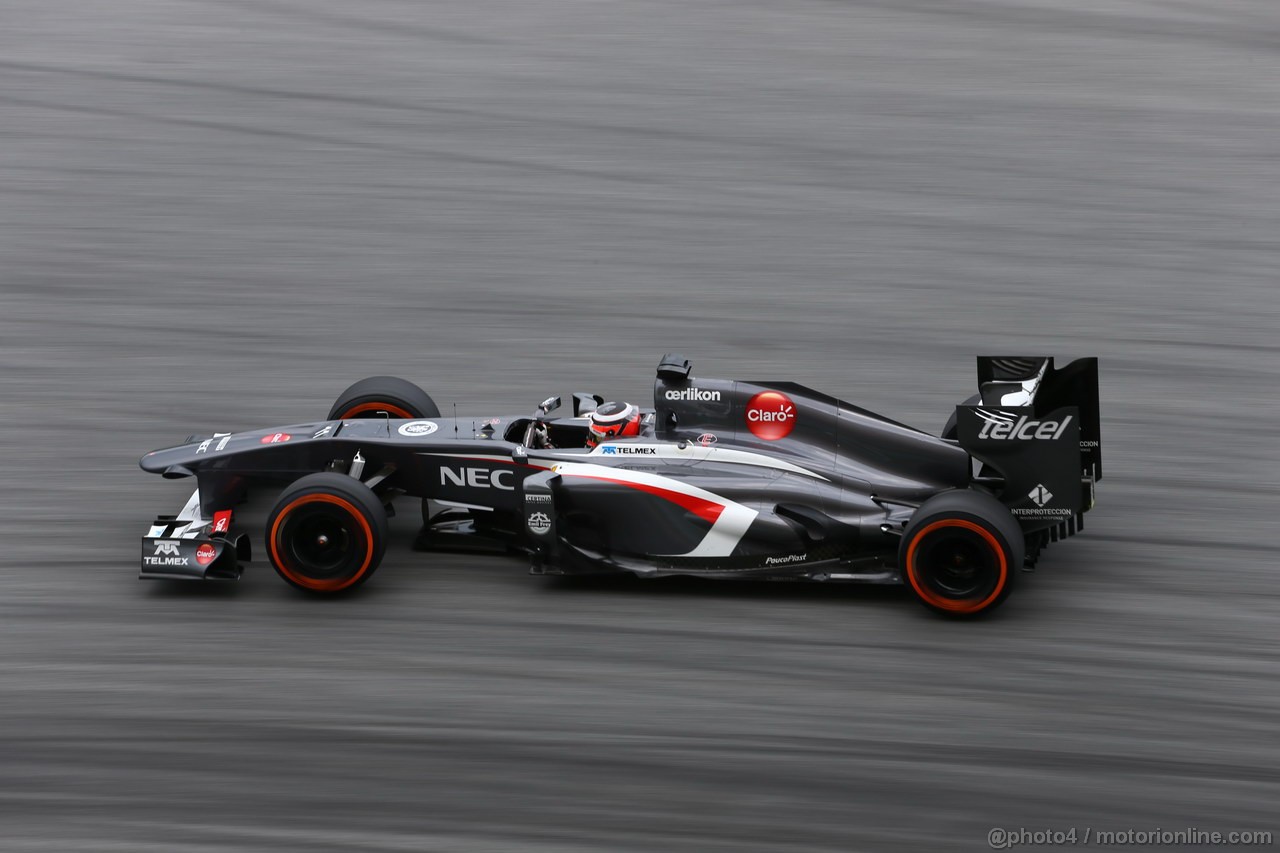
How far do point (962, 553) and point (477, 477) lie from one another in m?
3.11

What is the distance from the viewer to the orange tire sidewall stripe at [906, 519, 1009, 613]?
29.4 feet

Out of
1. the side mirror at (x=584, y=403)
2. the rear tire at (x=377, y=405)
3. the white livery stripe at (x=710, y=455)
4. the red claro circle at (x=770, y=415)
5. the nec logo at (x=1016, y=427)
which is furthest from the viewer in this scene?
the rear tire at (x=377, y=405)

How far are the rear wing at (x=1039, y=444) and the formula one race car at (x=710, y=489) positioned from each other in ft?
0.04

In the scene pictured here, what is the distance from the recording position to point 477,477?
985 centimetres

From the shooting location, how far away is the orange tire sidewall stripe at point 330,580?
9336mm

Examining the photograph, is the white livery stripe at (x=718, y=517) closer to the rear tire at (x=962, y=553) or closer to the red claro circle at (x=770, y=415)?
the red claro circle at (x=770, y=415)

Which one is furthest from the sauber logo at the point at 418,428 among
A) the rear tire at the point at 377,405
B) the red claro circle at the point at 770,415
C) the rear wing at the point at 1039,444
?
the rear wing at the point at 1039,444

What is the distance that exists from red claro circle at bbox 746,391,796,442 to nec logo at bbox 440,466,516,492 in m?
1.61

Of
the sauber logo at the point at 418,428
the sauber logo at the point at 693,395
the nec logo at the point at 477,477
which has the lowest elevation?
the nec logo at the point at 477,477

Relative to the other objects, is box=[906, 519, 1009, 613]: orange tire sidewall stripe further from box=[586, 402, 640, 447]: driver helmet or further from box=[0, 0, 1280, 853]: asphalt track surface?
→ box=[586, 402, 640, 447]: driver helmet

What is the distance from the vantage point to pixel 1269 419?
486 inches

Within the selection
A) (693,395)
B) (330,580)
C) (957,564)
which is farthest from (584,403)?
→ (957,564)

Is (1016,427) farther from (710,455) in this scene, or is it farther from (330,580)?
(330,580)

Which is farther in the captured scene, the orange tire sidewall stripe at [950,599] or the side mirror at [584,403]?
the side mirror at [584,403]
